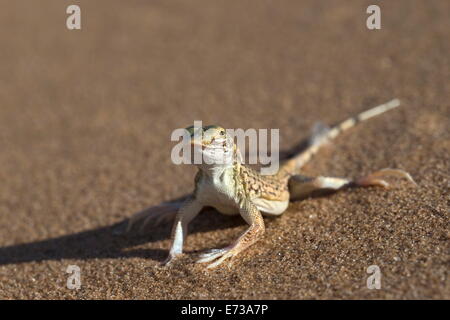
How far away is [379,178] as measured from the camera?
519cm

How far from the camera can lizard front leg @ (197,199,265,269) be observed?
168 inches

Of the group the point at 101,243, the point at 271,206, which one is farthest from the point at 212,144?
the point at 101,243

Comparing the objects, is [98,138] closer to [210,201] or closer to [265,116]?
[265,116]

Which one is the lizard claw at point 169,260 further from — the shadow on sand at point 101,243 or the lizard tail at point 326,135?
the lizard tail at point 326,135

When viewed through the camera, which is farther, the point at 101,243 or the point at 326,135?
the point at 326,135

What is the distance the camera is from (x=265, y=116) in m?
7.40

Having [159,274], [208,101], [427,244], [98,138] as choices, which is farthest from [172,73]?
[427,244]

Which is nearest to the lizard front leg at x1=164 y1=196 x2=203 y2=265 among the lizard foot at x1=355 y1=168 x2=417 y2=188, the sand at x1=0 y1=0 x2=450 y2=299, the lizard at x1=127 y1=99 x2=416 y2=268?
the lizard at x1=127 y1=99 x2=416 y2=268

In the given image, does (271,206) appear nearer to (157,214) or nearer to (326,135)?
(157,214)

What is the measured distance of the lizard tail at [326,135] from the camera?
226 inches

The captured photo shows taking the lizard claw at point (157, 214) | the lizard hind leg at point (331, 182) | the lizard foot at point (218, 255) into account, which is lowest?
the lizard foot at point (218, 255)

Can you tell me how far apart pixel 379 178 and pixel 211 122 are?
113 inches

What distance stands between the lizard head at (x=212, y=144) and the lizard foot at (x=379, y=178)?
1514 mm

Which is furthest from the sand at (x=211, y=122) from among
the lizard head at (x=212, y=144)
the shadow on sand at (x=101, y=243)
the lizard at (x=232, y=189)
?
the lizard head at (x=212, y=144)
